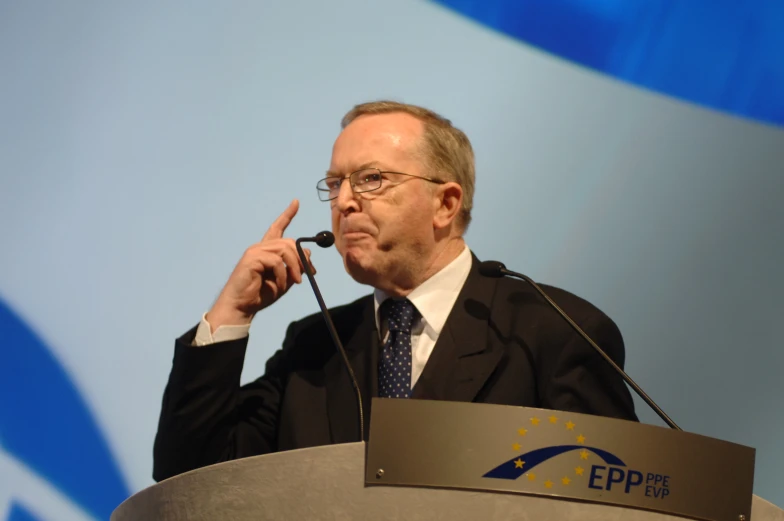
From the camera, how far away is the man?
5.96 feet

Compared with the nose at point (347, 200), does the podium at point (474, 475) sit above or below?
below

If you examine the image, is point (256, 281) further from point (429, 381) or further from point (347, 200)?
point (429, 381)

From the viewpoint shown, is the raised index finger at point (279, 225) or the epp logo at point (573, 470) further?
the raised index finger at point (279, 225)

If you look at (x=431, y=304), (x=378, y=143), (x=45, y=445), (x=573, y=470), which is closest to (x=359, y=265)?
(x=431, y=304)

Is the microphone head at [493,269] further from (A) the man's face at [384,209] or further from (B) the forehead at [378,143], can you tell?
(B) the forehead at [378,143]

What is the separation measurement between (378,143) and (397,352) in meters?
0.51

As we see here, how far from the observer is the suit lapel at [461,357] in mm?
1803

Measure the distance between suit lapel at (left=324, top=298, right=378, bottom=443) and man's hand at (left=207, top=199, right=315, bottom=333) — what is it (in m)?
0.21

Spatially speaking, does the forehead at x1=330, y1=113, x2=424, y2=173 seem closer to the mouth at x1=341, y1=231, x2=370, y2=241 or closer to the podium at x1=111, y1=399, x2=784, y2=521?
the mouth at x1=341, y1=231, x2=370, y2=241

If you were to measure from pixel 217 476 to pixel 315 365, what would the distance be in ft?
3.27

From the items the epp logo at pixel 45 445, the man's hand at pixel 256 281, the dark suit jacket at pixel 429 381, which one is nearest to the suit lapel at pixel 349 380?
the dark suit jacket at pixel 429 381

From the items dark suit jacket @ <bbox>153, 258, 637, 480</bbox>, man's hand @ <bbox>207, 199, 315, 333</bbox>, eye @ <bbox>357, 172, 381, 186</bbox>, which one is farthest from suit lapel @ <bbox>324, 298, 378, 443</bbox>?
eye @ <bbox>357, 172, 381, 186</bbox>

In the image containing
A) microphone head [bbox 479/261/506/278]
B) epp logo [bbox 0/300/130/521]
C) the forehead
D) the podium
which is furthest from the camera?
epp logo [bbox 0/300/130/521]

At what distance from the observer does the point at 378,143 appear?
6.93 ft
